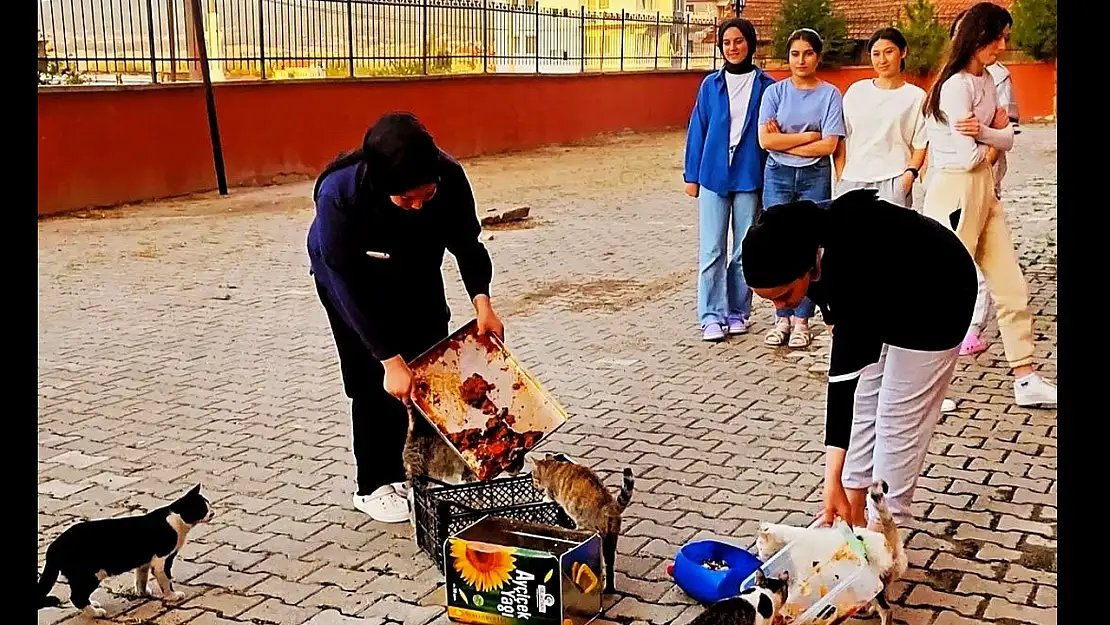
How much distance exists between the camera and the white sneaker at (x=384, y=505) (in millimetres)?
5070

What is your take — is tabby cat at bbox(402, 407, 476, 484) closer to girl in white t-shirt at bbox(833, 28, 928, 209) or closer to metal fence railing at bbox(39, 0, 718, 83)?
girl in white t-shirt at bbox(833, 28, 928, 209)

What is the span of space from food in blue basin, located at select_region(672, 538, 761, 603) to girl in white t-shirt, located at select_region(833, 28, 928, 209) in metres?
3.69

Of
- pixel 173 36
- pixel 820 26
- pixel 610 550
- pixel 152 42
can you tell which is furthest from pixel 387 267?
pixel 820 26

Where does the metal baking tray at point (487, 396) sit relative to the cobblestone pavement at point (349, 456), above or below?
above

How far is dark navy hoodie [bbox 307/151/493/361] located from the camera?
454 cm

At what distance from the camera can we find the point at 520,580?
3.98 metres

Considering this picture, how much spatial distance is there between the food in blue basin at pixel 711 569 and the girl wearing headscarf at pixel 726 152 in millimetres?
3827

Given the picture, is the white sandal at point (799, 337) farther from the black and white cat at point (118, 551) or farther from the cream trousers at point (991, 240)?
the black and white cat at point (118, 551)

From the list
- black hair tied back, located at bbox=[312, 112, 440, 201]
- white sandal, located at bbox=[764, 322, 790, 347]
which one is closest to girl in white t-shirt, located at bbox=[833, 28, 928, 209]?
white sandal, located at bbox=[764, 322, 790, 347]

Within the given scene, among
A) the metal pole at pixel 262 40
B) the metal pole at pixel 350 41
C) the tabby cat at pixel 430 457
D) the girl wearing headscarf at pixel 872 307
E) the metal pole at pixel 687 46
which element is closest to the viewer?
the girl wearing headscarf at pixel 872 307

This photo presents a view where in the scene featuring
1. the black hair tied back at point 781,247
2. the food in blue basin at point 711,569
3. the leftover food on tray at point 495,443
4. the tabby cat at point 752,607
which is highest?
the black hair tied back at point 781,247

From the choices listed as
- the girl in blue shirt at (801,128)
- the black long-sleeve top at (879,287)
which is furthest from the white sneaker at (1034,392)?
the black long-sleeve top at (879,287)

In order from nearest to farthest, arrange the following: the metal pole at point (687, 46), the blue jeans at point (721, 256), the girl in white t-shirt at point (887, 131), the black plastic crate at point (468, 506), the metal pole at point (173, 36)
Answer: the black plastic crate at point (468, 506), the girl in white t-shirt at point (887, 131), the blue jeans at point (721, 256), the metal pole at point (173, 36), the metal pole at point (687, 46)
